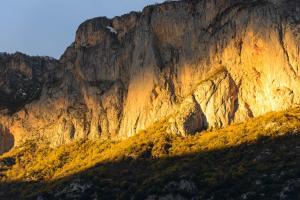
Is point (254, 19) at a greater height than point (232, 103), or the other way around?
point (254, 19)

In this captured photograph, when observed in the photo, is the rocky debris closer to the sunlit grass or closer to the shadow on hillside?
the shadow on hillside

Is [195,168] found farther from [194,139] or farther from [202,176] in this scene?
[194,139]

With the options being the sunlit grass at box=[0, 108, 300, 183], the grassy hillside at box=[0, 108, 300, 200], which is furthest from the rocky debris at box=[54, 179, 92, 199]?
the sunlit grass at box=[0, 108, 300, 183]

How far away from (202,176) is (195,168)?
413 cm

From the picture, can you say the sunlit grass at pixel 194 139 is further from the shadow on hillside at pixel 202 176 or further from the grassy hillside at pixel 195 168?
the shadow on hillside at pixel 202 176

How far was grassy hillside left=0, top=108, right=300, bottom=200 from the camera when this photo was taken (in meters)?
153

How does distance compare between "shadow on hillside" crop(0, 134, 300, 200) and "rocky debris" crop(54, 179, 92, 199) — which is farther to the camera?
"rocky debris" crop(54, 179, 92, 199)

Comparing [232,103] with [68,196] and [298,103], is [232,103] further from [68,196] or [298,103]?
[68,196]

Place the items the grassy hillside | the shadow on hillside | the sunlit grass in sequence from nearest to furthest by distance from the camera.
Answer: the shadow on hillside
the grassy hillside
the sunlit grass

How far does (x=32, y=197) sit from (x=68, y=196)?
45.3 ft

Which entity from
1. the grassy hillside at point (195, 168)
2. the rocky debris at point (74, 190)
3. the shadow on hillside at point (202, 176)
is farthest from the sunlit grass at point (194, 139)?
the rocky debris at point (74, 190)

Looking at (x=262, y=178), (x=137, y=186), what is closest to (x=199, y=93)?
(x=137, y=186)

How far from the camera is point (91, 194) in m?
172

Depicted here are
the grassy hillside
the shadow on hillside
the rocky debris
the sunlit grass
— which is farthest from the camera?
the sunlit grass
